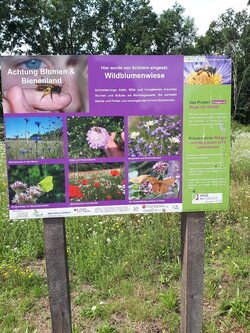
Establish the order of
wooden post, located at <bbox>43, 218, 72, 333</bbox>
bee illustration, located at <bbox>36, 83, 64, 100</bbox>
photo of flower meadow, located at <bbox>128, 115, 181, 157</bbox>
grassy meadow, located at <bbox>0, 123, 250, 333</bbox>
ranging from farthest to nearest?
grassy meadow, located at <bbox>0, 123, 250, 333</bbox>
wooden post, located at <bbox>43, 218, 72, 333</bbox>
photo of flower meadow, located at <bbox>128, 115, 181, 157</bbox>
bee illustration, located at <bbox>36, 83, 64, 100</bbox>

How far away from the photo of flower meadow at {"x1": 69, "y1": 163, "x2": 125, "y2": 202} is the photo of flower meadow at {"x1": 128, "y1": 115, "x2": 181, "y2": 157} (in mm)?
167

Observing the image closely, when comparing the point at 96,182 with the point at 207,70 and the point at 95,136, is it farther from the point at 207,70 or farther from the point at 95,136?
the point at 207,70

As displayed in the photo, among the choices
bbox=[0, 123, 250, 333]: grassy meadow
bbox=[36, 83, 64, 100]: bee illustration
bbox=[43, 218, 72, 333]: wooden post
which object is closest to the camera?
bbox=[36, 83, 64, 100]: bee illustration

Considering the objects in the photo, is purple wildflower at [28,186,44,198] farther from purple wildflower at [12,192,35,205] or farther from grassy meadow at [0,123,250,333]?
grassy meadow at [0,123,250,333]

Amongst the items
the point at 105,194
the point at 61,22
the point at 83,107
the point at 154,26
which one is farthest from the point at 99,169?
the point at 154,26

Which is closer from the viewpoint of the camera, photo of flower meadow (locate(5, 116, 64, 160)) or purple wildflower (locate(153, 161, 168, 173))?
photo of flower meadow (locate(5, 116, 64, 160))

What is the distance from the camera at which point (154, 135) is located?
243 cm

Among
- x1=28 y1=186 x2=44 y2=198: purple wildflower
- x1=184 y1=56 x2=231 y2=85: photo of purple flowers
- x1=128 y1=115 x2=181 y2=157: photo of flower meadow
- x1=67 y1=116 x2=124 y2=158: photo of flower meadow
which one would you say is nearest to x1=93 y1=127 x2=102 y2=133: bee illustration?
x1=67 y1=116 x2=124 y2=158: photo of flower meadow

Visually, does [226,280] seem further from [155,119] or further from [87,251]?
[155,119]

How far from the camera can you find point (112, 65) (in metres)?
2.34

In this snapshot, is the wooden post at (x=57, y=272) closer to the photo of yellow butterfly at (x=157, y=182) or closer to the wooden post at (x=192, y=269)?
the photo of yellow butterfly at (x=157, y=182)

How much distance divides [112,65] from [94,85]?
0.54 feet

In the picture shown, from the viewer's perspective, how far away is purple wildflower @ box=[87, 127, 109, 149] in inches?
94.3

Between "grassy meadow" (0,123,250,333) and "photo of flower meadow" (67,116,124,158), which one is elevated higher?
"photo of flower meadow" (67,116,124,158)
